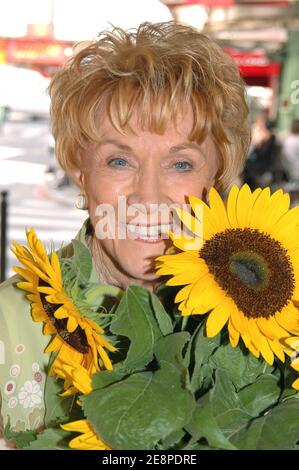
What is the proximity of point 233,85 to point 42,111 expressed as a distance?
1982 centimetres

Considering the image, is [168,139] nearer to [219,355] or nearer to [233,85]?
[233,85]

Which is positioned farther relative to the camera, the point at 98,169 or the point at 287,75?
the point at 287,75

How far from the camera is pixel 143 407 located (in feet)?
2.04

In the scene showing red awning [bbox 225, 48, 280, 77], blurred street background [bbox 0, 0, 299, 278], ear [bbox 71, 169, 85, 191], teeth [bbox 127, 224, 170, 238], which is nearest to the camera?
teeth [bbox 127, 224, 170, 238]

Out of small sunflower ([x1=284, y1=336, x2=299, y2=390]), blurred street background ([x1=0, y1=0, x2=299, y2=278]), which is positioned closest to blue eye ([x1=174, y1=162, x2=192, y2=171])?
small sunflower ([x1=284, y1=336, x2=299, y2=390])

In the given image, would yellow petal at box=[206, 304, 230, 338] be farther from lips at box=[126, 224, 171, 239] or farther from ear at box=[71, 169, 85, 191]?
ear at box=[71, 169, 85, 191]

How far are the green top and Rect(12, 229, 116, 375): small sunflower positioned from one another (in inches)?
9.6

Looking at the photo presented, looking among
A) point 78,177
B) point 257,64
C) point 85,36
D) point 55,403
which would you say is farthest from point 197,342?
point 257,64

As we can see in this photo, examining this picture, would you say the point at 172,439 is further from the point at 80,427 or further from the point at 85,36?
the point at 85,36

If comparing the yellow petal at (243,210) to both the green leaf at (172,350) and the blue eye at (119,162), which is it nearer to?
the green leaf at (172,350)

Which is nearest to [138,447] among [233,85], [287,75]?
[233,85]

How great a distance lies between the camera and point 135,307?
72 cm

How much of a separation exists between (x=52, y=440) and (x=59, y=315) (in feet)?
0.38

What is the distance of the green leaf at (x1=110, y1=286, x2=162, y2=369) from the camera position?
27.5 inches
